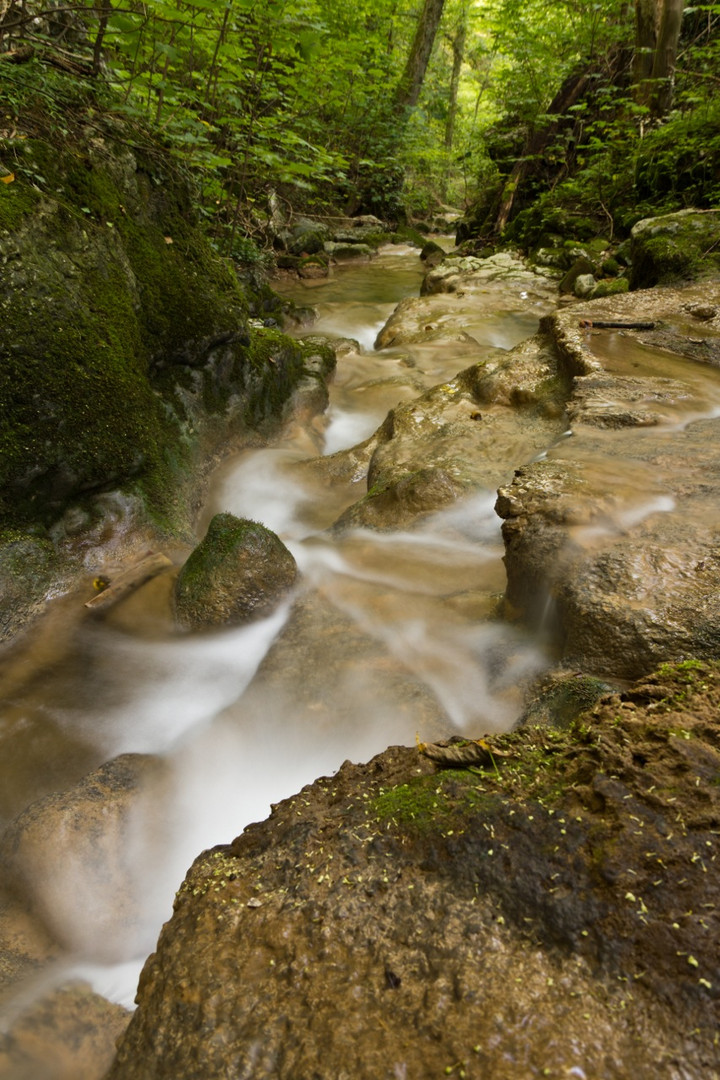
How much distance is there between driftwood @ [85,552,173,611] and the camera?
11.8 feet

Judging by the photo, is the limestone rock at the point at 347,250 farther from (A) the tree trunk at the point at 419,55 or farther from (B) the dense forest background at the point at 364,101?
(A) the tree trunk at the point at 419,55

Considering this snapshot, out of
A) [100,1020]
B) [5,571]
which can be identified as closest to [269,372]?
[5,571]

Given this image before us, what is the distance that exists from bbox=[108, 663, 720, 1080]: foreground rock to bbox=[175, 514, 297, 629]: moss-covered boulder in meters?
2.04

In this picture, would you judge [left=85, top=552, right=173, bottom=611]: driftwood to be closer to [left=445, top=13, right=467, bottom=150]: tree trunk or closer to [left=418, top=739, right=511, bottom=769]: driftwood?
[left=418, top=739, right=511, bottom=769]: driftwood

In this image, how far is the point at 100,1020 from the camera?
1.92m

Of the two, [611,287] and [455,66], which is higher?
[455,66]

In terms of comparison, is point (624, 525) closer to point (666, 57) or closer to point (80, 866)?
point (80, 866)

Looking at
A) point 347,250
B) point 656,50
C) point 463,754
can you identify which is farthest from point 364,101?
point 463,754

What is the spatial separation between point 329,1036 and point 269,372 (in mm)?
5415

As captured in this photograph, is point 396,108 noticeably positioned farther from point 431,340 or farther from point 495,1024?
point 495,1024

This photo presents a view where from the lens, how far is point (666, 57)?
10391mm

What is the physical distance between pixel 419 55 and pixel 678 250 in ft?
44.6

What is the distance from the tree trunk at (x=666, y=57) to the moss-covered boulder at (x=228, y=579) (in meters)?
11.6

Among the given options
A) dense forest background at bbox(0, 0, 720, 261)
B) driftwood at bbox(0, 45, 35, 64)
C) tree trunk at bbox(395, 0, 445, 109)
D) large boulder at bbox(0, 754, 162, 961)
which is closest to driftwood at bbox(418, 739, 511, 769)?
large boulder at bbox(0, 754, 162, 961)
